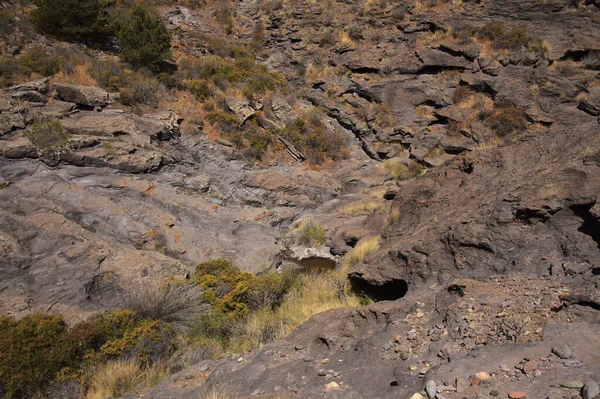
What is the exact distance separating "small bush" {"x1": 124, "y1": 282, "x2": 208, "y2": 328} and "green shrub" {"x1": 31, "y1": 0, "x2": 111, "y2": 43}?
58.4ft

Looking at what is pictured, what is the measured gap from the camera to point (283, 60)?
92.7ft

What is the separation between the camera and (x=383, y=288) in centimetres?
704

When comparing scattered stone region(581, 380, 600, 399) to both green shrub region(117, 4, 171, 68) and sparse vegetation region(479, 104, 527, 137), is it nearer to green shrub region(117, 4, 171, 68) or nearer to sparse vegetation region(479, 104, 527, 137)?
sparse vegetation region(479, 104, 527, 137)

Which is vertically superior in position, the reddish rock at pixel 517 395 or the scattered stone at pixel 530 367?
the reddish rock at pixel 517 395

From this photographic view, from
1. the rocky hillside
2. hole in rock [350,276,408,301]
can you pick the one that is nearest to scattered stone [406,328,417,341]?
the rocky hillside

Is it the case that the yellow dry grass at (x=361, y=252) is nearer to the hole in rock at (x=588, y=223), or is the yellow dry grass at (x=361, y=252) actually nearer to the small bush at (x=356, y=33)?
the hole in rock at (x=588, y=223)

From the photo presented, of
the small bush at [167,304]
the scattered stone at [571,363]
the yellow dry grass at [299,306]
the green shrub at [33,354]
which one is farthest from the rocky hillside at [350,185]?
the green shrub at [33,354]

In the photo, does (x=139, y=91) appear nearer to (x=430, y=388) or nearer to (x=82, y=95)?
(x=82, y=95)

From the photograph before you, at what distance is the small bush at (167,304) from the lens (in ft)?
21.8

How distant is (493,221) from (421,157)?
1492 centimetres

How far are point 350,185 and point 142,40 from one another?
1369 centimetres

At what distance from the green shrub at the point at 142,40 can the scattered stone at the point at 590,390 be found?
828 inches

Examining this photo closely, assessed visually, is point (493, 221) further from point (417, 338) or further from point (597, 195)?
point (417, 338)

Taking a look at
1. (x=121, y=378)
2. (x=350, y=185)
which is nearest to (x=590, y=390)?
(x=121, y=378)
